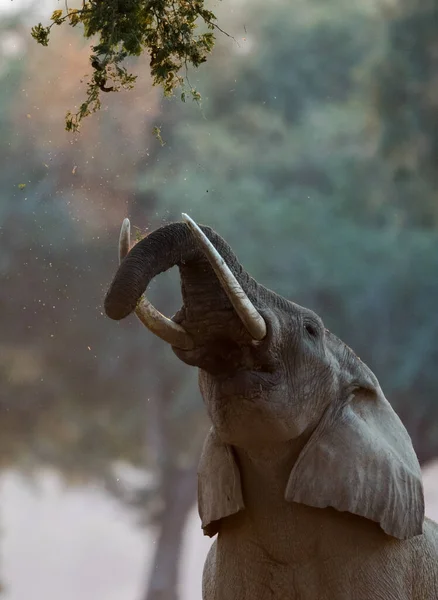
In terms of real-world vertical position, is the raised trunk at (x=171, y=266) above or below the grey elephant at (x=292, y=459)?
above

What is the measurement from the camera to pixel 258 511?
323cm

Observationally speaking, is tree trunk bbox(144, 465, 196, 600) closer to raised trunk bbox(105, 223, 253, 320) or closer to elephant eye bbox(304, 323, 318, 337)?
elephant eye bbox(304, 323, 318, 337)

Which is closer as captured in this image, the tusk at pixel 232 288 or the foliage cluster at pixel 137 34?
the tusk at pixel 232 288

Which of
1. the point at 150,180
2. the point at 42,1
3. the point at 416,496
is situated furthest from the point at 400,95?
the point at 416,496

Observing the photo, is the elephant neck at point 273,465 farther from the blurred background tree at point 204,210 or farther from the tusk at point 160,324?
the blurred background tree at point 204,210

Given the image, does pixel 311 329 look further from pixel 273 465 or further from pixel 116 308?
pixel 116 308

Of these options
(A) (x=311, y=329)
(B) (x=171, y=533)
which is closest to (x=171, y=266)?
(A) (x=311, y=329)

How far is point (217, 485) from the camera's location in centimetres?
330

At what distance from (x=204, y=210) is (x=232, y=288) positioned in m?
4.85

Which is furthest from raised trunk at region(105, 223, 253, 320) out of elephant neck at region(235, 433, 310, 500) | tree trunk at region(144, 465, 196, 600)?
tree trunk at region(144, 465, 196, 600)

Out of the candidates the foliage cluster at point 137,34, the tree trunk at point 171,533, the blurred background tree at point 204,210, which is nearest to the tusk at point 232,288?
the foliage cluster at point 137,34

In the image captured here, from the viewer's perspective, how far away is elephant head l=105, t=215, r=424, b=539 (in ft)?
9.10

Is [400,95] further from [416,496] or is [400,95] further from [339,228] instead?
[416,496]

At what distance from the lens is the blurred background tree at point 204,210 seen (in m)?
7.07
